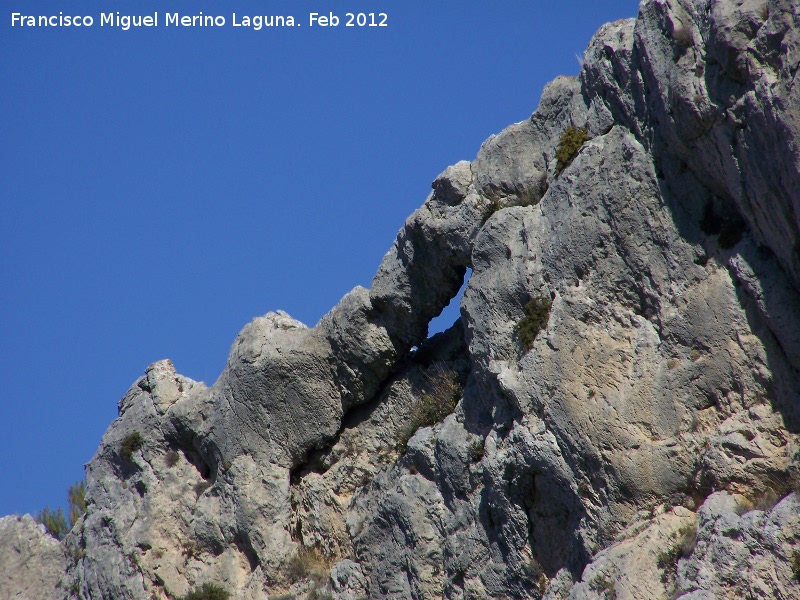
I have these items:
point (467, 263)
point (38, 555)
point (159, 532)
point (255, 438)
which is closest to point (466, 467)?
point (467, 263)

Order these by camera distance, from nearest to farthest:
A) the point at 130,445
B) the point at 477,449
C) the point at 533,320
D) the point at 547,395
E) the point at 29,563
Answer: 1. the point at 547,395
2. the point at 533,320
3. the point at 477,449
4. the point at 130,445
5. the point at 29,563

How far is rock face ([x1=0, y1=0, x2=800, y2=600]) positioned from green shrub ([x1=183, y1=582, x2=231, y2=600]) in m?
0.22

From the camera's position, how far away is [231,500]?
24469 mm

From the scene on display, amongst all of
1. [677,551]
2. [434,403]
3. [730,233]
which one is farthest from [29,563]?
[730,233]

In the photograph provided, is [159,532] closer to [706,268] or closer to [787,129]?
[706,268]

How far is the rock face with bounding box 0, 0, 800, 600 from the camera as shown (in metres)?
16.3

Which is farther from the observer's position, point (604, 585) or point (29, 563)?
point (29, 563)

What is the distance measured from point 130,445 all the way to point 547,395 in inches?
459

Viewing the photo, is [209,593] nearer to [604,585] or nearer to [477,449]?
[477,449]

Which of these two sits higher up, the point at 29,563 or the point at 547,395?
the point at 29,563

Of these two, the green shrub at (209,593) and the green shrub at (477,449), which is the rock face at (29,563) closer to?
the green shrub at (209,593)

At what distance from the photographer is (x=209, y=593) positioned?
944 inches

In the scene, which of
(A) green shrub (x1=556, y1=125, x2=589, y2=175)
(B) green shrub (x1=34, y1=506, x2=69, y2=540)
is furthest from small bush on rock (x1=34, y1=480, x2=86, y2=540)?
(A) green shrub (x1=556, y1=125, x2=589, y2=175)

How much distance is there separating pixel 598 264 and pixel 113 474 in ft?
44.9
